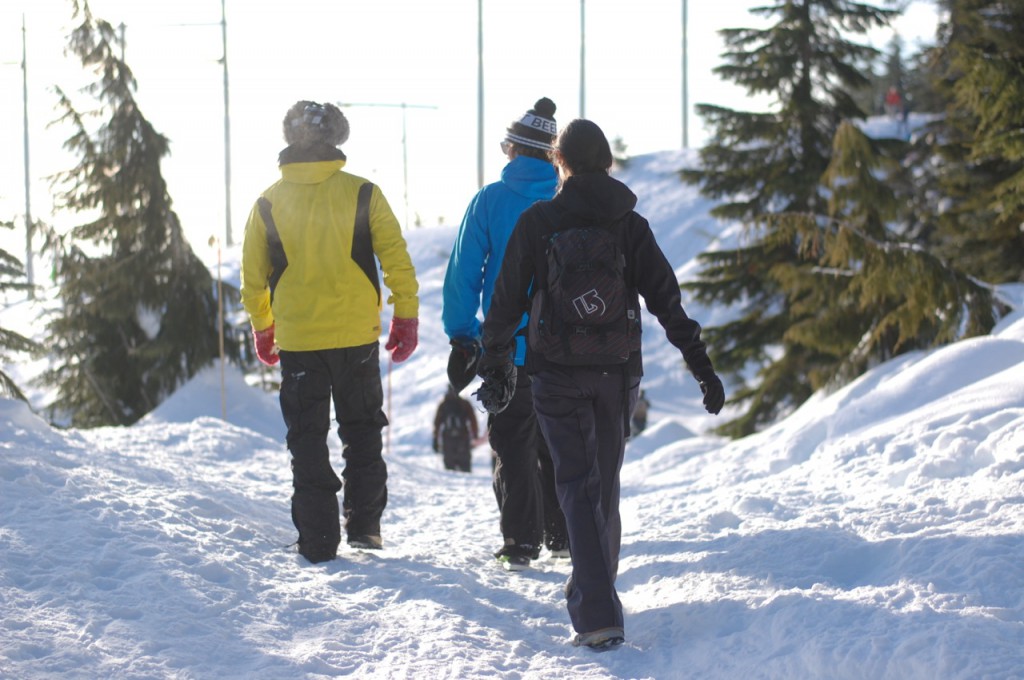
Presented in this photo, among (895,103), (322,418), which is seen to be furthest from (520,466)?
(895,103)

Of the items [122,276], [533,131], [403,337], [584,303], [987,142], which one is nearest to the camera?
[584,303]

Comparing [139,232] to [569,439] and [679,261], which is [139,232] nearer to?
[569,439]

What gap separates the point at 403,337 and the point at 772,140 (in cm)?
1218

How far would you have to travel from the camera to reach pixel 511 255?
4051 mm

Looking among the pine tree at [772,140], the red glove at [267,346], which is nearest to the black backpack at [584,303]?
the red glove at [267,346]

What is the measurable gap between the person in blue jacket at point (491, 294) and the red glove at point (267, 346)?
2.87 feet

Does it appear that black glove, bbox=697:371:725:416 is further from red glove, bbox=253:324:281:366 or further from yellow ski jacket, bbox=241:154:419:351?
red glove, bbox=253:324:281:366

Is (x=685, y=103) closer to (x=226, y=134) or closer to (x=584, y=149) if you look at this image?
(x=226, y=134)

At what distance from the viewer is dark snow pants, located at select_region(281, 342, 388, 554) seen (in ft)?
17.0

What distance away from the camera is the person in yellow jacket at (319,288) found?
5.09 meters

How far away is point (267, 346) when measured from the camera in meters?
5.37

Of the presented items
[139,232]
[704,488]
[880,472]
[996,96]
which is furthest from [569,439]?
[139,232]

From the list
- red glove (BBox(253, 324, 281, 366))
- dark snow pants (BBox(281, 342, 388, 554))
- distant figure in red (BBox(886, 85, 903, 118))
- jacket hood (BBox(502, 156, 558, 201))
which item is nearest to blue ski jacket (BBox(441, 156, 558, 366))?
jacket hood (BBox(502, 156, 558, 201))

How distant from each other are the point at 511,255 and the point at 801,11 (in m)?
13.8
